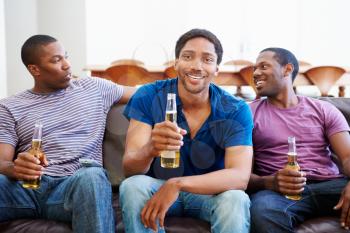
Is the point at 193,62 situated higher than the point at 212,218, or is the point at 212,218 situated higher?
the point at 193,62

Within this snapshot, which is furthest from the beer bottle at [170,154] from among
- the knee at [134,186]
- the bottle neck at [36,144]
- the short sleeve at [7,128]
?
the short sleeve at [7,128]

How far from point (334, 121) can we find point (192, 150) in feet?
2.50

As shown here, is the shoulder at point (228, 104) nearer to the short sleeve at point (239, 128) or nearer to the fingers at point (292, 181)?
the short sleeve at point (239, 128)

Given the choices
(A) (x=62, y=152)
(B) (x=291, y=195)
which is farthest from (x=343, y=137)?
(A) (x=62, y=152)

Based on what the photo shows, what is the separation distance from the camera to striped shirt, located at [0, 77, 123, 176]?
1.91 meters

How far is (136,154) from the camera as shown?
157 centimetres

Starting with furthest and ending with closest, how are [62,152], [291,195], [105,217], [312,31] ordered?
[312,31]
[62,152]
[291,195]
[105,217]

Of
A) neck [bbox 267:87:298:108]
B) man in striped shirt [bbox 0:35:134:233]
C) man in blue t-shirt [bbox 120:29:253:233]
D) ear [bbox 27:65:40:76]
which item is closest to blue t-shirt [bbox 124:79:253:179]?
man in blue t-shirt [bbox 120:29:253:233]

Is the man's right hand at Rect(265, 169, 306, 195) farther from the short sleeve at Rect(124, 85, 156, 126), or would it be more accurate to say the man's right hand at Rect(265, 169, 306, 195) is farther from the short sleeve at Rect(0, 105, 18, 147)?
the short sleeve at Rect(0, 105, 18, 147)

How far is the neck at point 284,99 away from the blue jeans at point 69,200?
1.01 metres

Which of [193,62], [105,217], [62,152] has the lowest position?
[105,217]

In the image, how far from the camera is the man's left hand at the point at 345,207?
1630 mm

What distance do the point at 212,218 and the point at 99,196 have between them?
0.44 metres

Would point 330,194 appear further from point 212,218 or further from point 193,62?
point 193,62
